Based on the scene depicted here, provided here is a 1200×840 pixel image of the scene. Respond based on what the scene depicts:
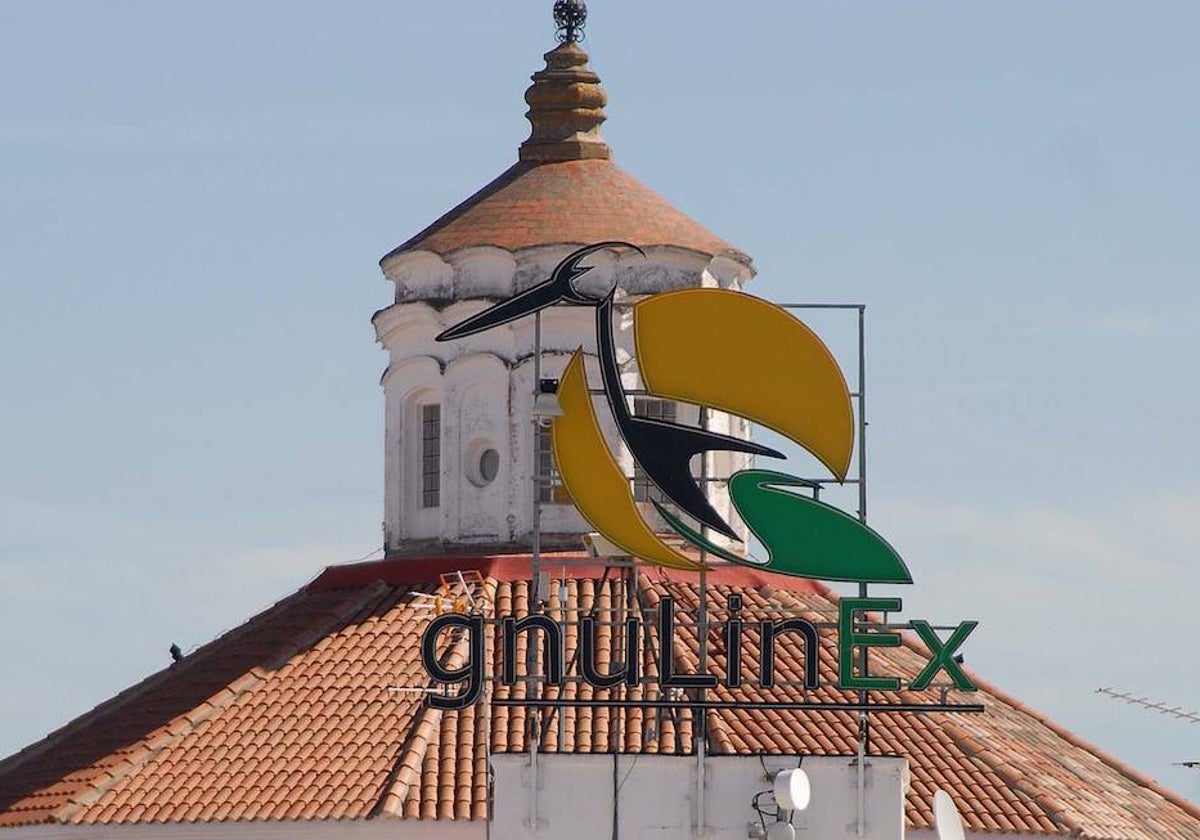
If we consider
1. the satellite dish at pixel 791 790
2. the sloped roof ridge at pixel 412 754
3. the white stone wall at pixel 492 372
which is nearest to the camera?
the satellite dish at pixel 791 790

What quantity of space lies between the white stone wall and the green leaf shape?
20.8 feet

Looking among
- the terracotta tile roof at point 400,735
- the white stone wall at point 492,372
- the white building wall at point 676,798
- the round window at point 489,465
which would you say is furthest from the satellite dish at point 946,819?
the round window at point 489,465

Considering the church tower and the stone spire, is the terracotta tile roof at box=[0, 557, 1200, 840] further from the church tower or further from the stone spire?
the stone spire

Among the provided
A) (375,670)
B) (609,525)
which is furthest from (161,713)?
(609,525)

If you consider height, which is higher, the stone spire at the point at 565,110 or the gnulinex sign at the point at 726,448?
the stone spire at the point at 565,110

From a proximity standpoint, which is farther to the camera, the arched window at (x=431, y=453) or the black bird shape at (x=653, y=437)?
the arched window at (x=431, y=453)

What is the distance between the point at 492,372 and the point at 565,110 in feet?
18.1

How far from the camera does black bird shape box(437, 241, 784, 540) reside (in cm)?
7712

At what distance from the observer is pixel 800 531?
76562 millimetres

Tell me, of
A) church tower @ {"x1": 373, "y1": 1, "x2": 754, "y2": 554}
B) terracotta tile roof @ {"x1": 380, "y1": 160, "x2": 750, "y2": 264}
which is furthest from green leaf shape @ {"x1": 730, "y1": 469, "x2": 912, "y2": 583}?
terracotta tile roof @ {"x1": 380, "y1": 160, "x2": 750, "y2": 264}

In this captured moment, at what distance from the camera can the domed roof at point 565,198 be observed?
83.9 metres

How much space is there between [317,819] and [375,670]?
14.9 feet

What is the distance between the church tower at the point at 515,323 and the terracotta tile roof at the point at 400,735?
1.88 m

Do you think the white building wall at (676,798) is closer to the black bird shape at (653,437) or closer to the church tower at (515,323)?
the black bird shape at (653,437)
